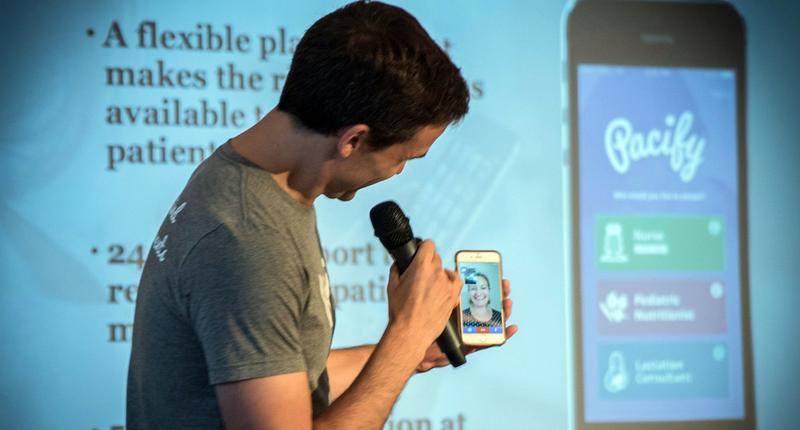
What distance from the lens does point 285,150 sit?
1.15 metres

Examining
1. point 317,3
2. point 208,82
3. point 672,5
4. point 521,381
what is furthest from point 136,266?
point 672,5

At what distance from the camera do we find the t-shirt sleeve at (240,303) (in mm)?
1018

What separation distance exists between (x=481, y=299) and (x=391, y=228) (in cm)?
27

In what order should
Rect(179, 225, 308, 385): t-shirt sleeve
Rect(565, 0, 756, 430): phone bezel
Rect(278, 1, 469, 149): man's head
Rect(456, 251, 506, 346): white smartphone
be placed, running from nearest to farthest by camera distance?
1. Rect(179, 225, 308, 385): t-shirt sleeve
2. Rect(278, 1, 469, 149): man's head
3. Rect(456, 251, 506, 346): white smartphone
4. Rect(565, 0, 756, 430): phone bezel

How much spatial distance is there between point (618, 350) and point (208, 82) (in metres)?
1.22

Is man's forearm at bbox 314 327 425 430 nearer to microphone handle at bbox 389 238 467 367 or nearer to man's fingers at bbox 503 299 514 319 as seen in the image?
microphone handle at bbox 389 238 467 367

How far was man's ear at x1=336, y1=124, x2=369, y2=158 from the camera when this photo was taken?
3.80 ft

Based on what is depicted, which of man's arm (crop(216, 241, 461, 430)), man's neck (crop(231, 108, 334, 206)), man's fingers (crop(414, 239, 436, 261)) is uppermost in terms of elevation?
man's neck (crop(231, 108, 334, 206))

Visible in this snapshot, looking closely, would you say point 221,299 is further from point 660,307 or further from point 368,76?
point 660,307

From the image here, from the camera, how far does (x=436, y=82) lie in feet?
3.84

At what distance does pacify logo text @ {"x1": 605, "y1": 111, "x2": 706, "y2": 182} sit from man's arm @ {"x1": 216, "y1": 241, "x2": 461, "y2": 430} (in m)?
1.17

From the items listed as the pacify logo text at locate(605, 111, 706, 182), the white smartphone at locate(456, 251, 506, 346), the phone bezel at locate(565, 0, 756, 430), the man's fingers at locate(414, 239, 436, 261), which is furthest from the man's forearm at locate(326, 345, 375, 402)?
the pacify logo text at locate(605, 111, 706, 182)

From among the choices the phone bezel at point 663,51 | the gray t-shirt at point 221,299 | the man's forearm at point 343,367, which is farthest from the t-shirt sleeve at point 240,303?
the phone bezel at point 663,51

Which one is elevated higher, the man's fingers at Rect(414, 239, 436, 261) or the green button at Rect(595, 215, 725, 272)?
the man's fingers at Rect(414, 239, 436, 261)
